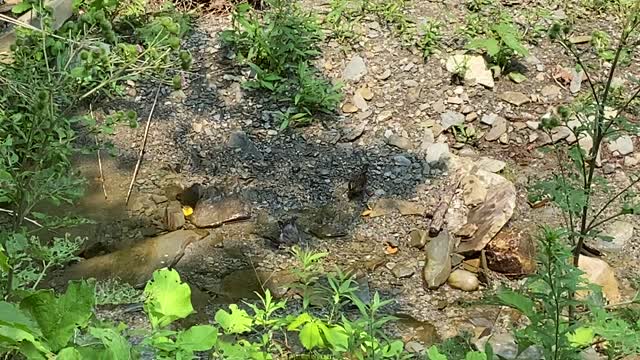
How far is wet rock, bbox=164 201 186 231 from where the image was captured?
3955 mm

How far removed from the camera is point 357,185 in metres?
4.15

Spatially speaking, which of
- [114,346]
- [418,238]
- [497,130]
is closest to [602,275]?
[418,238]

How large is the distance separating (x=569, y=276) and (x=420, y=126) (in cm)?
284

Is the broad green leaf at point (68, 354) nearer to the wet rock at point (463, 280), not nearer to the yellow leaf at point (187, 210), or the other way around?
the wet rock at point (463, 280)

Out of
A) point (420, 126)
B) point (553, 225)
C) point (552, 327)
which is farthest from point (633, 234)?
point (552, 327)

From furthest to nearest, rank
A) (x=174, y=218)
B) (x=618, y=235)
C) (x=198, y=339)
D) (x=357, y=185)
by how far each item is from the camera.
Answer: (x=357, y=185) < (x=174, y=218) < (x=618, y=235) < (x=198, y=339)

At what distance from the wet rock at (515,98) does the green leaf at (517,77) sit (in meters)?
0.11

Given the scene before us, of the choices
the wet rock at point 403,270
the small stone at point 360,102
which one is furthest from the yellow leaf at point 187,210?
the small stone at point 360,102

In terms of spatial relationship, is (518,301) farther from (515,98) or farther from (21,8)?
(21,8)

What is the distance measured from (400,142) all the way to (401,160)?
136 millimetres

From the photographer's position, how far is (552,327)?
1.84m

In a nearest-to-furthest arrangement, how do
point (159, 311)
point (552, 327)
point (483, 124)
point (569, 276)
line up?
A: point (159, 311) < point (569, 276) < point (552, 327) < point (483, 124)

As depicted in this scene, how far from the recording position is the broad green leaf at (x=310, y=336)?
6.82 ft

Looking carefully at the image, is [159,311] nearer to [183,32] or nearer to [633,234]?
[633,234]
